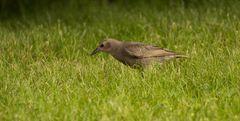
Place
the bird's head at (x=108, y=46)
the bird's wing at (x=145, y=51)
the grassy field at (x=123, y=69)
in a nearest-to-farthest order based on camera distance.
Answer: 1. the grassy field at (x=123, y=69)
2. the bird's wing at (x=145, y=51)
3. the bird's head at (x=108, y=46)

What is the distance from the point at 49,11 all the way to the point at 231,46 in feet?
22.3

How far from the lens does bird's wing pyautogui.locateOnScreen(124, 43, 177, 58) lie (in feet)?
31.9

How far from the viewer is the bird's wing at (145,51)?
9.73 meters

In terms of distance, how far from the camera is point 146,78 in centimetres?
873

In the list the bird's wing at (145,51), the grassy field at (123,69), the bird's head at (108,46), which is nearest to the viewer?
the grassy field at (123,69)

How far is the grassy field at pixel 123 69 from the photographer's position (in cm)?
750

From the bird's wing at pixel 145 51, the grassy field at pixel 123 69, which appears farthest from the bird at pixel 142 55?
the grassy field at pixel 123 69

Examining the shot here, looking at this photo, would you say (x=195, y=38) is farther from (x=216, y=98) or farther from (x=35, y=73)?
(x=216, y=98)

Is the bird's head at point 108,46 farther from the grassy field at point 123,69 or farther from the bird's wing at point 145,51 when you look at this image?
the bird's wing at point 145,51

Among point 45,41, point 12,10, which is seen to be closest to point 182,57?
point 45,41

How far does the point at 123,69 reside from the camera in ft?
30.7

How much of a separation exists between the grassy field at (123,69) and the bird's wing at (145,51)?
224 mm

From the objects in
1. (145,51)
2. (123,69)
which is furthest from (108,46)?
(123,69)

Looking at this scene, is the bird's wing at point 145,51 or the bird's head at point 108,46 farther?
the bird's head at point 108,46
